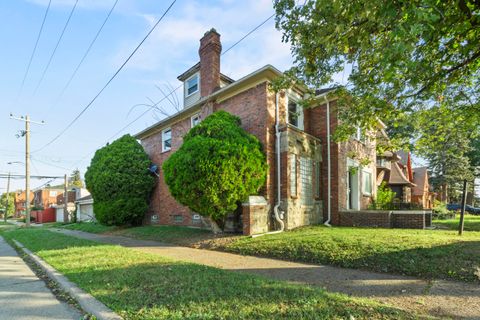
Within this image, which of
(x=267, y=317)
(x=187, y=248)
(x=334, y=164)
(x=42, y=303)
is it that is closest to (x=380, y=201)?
(x=334, y=164)

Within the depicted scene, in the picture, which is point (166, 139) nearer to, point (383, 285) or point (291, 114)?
point (291, 114)

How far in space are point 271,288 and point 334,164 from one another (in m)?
9.44

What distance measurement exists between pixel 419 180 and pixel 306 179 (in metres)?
24.8

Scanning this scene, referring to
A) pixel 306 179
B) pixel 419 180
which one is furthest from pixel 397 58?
pixel 419 180

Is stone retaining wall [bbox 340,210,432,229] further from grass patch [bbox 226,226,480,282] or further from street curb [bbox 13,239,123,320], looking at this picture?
street curb [bbox 13,239,123,320]

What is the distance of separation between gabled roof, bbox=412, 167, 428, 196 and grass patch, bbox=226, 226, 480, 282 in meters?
25.1

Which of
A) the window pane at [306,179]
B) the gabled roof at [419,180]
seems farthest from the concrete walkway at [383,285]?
the gabled roof at [419,180]

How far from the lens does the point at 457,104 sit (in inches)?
350

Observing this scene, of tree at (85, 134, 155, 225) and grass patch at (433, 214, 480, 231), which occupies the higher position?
tree at (85, 134, 155, 225)

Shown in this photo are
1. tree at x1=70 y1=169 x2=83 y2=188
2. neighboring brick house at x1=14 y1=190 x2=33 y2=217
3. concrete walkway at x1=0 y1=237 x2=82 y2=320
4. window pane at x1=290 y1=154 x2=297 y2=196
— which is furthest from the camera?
neighboring brick house at x1=14 y1=190 x2=33 y2=217

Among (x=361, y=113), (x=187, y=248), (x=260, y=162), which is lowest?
(x=187, y=248)

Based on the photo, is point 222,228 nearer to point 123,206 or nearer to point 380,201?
point 123,206

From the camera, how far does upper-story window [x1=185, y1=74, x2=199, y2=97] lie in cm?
1661

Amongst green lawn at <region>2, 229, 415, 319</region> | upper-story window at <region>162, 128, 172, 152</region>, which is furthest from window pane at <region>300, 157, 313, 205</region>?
upper-story window at <region>162, 128, 172, 152</region>
